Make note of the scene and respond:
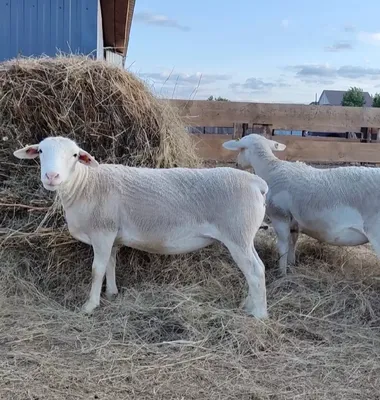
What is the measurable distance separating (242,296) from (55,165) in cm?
200

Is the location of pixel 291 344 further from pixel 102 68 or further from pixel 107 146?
pixel 102 68

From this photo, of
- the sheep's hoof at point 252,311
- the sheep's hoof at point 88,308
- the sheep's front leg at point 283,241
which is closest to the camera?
the sheep's hoof at point 252,311

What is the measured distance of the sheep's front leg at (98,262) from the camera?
4.07 m

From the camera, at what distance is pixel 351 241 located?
4730mm

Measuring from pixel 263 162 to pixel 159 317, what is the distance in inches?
92.2

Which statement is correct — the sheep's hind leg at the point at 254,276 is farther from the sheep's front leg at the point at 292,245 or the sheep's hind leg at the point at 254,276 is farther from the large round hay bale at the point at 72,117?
the large round hay bale at the point at 72,117

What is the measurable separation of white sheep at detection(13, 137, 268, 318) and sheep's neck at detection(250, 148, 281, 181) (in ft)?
4.21

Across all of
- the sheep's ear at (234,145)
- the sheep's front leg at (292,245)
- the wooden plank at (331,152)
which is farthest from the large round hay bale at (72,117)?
the wooden plank at (331,152)

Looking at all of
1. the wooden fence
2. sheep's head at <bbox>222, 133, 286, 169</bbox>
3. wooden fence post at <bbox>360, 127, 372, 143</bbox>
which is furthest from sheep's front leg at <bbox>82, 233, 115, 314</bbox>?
wooden fence post at <bbox>360, 127, 372, 143</bbox>

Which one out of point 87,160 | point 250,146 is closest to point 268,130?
point 250,146

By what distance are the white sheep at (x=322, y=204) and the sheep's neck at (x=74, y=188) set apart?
203cm

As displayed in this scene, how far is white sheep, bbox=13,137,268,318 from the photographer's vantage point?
4.03m

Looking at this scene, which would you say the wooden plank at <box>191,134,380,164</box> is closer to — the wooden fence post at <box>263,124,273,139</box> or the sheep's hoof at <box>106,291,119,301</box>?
the wooden fence post at <box>263,124,273,139</box>

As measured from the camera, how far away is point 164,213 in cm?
413
